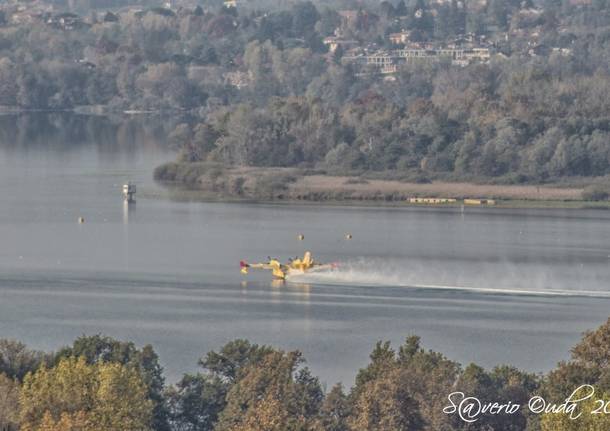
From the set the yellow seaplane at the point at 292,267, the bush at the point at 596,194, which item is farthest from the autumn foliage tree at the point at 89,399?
the bush at the point at 596,194

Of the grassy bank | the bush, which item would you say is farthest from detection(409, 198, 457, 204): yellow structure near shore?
the bush

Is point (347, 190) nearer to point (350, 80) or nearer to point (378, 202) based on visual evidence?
point (378, 202)

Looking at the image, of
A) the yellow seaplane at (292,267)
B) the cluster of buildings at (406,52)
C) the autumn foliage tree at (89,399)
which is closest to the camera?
the autumn foliage tree at (89,399)

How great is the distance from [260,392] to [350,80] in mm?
59830

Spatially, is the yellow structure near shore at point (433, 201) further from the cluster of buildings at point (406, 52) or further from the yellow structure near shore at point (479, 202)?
the cluster of buildings at point (406, 52)

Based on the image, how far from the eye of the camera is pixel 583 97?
2121 inches

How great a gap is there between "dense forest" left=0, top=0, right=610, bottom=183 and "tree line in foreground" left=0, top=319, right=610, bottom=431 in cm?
2520

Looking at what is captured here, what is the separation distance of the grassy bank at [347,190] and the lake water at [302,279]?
4.45 feet

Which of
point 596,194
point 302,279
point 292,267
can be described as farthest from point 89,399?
point 596,194

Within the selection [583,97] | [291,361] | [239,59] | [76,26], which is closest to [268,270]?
[291,361]

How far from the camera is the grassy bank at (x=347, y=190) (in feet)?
133

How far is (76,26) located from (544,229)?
70.2 m

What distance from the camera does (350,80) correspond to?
76625 mm

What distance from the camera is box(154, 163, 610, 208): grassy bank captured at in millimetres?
40562
